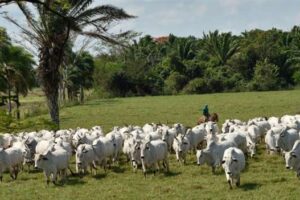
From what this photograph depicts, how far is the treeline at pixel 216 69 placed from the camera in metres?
78.7

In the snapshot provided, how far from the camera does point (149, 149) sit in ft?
58.8

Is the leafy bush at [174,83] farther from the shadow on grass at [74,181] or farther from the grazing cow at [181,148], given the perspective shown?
the shadow on grass at [74,181]

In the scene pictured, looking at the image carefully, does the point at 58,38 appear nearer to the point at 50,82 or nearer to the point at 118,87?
the point at 50,82

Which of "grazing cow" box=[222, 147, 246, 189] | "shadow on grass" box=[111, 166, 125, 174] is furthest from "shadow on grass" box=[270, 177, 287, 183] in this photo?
"shadow on grass" box=[111, 166, 125, 174]

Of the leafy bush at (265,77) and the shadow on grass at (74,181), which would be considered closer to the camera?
the shadow on grass at (74,181)

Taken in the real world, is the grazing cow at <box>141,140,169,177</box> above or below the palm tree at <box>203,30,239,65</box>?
below

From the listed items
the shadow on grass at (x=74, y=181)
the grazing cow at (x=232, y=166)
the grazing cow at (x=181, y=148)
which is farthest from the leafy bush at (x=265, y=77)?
the grazing cow at (x=232, y=166)

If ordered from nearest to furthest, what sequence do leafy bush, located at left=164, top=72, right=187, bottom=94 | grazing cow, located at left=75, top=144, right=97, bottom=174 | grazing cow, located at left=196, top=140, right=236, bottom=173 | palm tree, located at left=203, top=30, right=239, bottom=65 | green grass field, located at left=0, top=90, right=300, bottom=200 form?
green grass field, located at left=0, top=90, right=300, bottom=200 → grazing cow, located at left=196, top=140, right=236, bottom=173 → grazing cow, located at left=75, top=144, right=97, bottom=174 → leafy bush, located at left=164, top=72, right=187, bottom=94 → palm tree, located at left=203, top=30, right=239, bottom=65

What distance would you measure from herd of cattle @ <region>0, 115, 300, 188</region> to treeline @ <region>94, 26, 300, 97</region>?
182 feet

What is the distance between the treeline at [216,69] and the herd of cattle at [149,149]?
182ft

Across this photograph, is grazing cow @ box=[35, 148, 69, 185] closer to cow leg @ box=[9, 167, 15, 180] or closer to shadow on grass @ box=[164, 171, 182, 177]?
cow leg @ box=[9, 167, 15, 180]

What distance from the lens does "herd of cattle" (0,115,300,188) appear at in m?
17.1

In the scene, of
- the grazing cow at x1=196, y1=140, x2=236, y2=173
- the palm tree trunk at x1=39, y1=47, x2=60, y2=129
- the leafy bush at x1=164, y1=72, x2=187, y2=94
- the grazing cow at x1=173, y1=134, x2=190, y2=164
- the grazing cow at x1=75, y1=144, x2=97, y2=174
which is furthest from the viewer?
the leafy bush at x1=164, y1=72, x2=187, y2=94

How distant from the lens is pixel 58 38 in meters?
28.2
